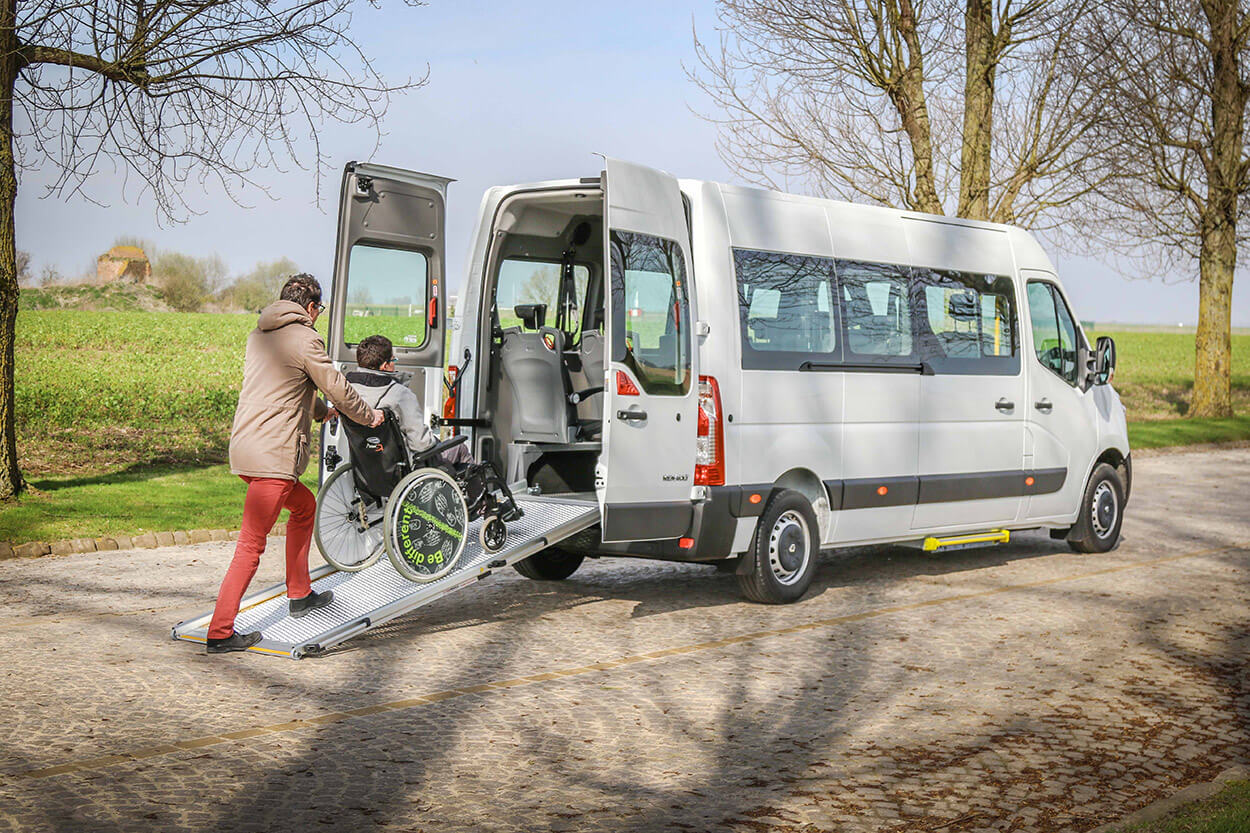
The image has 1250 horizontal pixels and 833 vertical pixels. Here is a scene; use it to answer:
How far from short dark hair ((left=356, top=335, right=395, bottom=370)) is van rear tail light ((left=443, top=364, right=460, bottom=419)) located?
1.30m

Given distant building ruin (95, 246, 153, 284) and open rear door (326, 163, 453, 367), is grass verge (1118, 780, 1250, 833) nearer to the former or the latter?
open rear door (326, 163, 453, 367)

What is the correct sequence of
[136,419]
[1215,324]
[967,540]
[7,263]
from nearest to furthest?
1. [967,540]
2. [7,263]
3. [136,419]
4. [1215,324]

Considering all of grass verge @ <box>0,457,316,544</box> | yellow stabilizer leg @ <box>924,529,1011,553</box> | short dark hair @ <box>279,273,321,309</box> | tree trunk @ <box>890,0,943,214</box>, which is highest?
tree trunk @ <box>890,0,943,214</box>

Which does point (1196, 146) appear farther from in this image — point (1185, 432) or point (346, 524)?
point (346, 524)

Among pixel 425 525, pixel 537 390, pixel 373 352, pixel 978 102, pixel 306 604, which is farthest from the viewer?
pixel 978 102

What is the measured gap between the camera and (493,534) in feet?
26.8

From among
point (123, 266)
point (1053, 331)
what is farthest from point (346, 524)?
point (123, 266)

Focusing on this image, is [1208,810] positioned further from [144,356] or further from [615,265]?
[144,356]

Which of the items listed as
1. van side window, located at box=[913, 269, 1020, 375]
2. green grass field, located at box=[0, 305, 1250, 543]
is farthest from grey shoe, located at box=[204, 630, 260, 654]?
van side window, located at box=[913, 269, 1020, 375]

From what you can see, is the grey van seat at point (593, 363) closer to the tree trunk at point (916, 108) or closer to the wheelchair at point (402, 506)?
the wheelchair at point (402, 506)

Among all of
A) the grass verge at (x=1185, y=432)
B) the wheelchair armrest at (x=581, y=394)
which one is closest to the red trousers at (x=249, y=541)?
the wheelchair armrest at (x=581, y=394)

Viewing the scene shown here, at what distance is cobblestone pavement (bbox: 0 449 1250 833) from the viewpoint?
4.92 metres

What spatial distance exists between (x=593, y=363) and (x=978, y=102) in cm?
1274

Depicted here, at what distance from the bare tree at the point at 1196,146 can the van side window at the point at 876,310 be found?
16.9m
